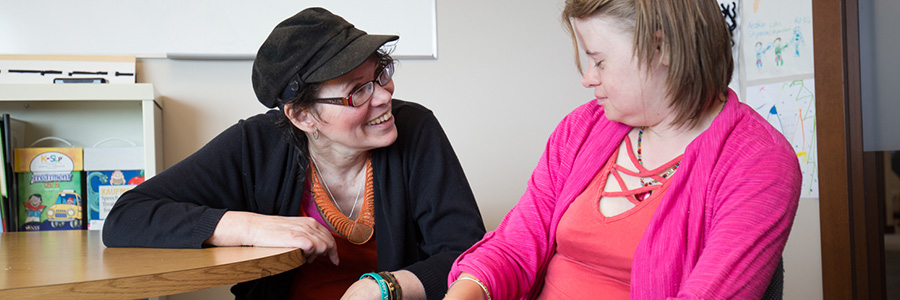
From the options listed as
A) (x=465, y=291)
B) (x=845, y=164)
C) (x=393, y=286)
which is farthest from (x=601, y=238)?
(x=845, y=164)

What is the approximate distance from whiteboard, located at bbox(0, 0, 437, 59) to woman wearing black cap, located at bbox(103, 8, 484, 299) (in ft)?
3.37

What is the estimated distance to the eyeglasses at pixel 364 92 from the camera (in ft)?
4.65

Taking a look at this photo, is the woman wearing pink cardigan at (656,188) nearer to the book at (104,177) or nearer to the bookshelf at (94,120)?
the bookshelf at (94,120)

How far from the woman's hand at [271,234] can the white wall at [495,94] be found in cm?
133

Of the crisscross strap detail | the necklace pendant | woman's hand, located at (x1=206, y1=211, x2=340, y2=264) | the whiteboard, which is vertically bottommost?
the necklace pendant

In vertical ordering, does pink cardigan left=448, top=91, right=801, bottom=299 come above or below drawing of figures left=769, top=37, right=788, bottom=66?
below

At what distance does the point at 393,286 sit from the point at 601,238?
370mm

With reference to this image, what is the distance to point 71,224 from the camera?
219 cm

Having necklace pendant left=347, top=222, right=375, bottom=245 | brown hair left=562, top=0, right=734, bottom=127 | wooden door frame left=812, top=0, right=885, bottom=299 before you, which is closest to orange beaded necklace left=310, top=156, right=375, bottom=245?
necklace pendant left=347, top=222, right=375, bottom=245

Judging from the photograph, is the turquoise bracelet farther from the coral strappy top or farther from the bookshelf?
the bookshelf

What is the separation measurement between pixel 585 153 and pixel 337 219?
2.05ft

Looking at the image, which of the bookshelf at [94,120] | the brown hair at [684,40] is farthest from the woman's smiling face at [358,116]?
the bookshelf at [94,120]

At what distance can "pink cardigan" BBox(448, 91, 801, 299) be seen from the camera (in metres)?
0.88

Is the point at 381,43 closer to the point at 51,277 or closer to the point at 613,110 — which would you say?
the point at 613,110
